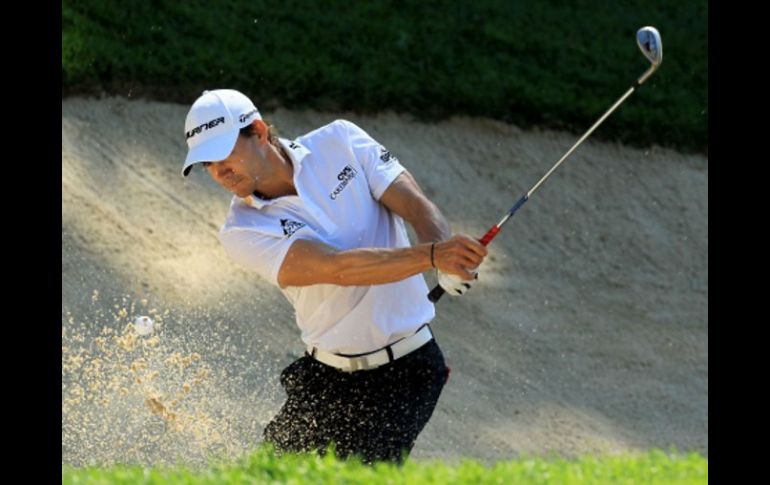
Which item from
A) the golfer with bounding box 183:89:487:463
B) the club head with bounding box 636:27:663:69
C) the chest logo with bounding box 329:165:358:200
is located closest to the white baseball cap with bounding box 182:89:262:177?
the golfer with bounding box 183:89:487:463

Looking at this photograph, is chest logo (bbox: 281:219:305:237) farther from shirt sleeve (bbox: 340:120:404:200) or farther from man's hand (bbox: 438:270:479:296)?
man's hand (bbox: 438:270:479:296)

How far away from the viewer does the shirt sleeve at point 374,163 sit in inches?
250

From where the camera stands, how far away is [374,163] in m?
6.38

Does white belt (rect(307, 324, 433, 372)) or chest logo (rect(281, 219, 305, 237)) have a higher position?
chest logo (rect(281, 219, 305, 237))

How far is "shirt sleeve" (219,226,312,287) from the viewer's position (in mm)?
6051

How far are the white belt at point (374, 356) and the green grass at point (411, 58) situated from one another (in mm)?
5209

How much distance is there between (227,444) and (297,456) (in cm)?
208

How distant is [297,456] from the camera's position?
17.4ft

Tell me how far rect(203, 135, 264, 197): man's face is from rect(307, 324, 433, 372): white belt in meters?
0.73

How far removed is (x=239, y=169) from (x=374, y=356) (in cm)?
91

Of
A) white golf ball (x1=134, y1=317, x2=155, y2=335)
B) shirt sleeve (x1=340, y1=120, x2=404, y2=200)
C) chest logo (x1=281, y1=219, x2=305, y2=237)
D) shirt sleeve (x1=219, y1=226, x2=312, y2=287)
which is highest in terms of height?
shirt sleeve (x1=340, y1=120, x2=404, y2=200)

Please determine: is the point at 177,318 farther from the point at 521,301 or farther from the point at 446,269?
the point at 446,269

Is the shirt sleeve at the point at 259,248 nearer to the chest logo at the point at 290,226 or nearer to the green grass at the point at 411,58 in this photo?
the chest logo at the point at 290,226
